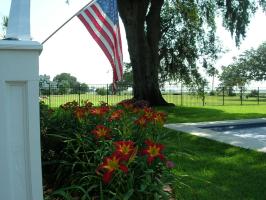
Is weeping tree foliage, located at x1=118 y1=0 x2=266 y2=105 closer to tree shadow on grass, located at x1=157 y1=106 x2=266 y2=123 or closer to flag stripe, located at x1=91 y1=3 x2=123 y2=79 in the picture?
tree shadow on grass, located at x1=157 y1=106 x2=266 y2=123

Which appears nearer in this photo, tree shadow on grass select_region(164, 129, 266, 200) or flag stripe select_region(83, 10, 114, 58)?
tree shadow on grass select_region(164, 129, 266, 200)

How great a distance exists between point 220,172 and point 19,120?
12.9ft

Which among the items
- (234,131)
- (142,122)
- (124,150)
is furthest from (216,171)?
(234,131)

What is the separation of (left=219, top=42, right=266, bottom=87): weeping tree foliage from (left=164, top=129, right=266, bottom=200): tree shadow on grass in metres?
67.7

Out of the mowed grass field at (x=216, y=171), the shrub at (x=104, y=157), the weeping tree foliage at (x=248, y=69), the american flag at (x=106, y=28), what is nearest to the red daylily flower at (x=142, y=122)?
the shrub at (x=104, y=157)

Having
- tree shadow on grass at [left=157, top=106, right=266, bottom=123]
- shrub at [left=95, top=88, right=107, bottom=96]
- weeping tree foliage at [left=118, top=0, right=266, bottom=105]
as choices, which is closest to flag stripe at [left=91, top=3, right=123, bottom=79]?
tree shadow on grass at [left=157, top=106, right=266, bottom=123]

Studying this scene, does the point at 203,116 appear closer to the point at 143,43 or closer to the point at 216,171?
the point at 143,43

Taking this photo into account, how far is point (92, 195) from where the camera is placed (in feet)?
10.4

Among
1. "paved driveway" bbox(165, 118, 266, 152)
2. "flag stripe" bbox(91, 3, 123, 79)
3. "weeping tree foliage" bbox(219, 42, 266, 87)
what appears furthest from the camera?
"weeping tree foliage" bbox(219, 42, 266, 87)

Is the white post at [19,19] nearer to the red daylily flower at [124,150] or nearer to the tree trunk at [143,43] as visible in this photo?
the red daylily flower at [124,150]

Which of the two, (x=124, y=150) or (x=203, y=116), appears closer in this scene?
(x=124, y=150)

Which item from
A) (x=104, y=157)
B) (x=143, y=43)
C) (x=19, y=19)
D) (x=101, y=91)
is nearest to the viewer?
(x=19, y=19)

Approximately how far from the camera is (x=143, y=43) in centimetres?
1939

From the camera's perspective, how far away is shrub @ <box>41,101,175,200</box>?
9.01 ft
